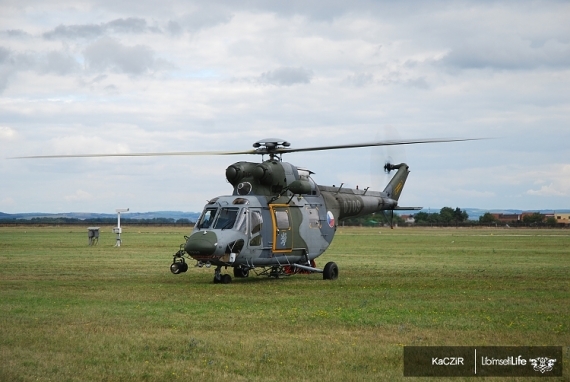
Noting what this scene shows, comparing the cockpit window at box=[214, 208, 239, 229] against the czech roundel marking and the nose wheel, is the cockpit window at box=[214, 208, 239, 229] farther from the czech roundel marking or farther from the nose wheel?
the czech roundel marking

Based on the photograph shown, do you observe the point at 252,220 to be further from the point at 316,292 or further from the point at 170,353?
the point at 170,353

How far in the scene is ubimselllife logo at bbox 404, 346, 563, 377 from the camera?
12.3m

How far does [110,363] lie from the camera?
508 inches

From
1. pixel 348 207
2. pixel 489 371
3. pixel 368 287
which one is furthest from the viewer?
pixel 348 207

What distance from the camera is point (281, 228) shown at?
26859 millimetres

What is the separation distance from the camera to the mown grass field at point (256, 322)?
12.7 m

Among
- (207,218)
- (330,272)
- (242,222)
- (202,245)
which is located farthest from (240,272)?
(202,245)

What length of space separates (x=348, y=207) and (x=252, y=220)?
6167 millimetres

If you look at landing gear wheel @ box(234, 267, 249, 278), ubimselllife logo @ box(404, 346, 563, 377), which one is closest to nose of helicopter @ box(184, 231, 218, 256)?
landing gear wheel @ box(234, 267, 249, 278)

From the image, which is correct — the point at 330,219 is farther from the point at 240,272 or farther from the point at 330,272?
the point at 240,272

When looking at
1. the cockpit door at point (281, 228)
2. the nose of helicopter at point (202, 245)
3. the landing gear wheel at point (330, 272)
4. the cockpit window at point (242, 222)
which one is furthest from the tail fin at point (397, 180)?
the nose of helicopter at point (202, 245)


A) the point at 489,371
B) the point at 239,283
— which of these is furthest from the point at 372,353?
the point at 239,283

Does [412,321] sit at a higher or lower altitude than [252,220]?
lower

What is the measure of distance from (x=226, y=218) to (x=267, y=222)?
4.99 ft
